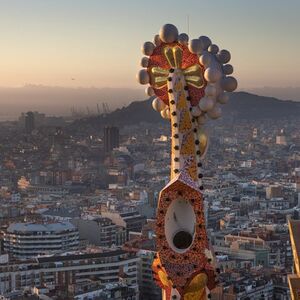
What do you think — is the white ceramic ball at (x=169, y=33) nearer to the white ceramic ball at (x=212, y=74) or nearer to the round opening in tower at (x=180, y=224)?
the white ceramic ball at (x=212, y=74)

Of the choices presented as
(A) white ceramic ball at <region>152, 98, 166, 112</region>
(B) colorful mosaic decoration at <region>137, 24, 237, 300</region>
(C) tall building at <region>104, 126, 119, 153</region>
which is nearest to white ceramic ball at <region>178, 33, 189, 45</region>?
(B) colorful mosaic decoration at <region>137, 24, 237, 300</region>

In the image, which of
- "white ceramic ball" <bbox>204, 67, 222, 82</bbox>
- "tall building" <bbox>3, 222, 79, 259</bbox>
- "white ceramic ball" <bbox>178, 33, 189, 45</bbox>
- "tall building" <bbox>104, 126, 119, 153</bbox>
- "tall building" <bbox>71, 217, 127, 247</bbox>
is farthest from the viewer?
"tall building" <bbox>104, 126, 119, 153</bbox>

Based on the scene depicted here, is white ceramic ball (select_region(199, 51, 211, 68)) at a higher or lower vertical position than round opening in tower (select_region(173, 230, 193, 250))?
higher

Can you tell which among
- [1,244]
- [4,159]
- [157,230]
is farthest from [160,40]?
[4,159]

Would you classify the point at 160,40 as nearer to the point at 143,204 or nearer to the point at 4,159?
the point at 143,204

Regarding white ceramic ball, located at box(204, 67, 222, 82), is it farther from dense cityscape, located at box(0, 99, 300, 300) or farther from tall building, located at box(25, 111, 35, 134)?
tall building, located at box(25, 111, 35, 134)

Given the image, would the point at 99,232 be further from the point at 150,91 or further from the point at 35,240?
the point at 150,91

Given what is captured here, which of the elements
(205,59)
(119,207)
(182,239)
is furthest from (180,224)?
(119,207)
